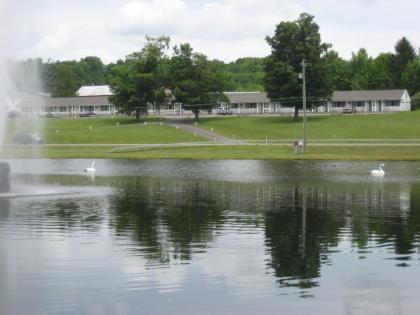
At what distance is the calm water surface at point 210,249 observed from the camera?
48.4ft

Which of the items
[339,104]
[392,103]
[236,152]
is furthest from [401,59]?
[236,152]

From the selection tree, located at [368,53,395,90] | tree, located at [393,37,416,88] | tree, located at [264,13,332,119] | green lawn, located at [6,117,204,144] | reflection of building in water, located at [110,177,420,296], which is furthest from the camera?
tree, located at [368,53,395,90]

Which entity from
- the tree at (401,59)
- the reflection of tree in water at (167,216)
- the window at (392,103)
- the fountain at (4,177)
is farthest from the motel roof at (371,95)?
the fountain at (4,177)

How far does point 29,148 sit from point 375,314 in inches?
2861

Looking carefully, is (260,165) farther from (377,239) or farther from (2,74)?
(377,239)

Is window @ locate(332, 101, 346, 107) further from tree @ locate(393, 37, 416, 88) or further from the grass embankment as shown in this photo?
tree @ locate(393, 37, 416, 88)

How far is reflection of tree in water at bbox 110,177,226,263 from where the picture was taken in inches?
813

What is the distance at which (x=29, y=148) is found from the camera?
82.4m

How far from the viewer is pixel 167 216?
88.4 feet

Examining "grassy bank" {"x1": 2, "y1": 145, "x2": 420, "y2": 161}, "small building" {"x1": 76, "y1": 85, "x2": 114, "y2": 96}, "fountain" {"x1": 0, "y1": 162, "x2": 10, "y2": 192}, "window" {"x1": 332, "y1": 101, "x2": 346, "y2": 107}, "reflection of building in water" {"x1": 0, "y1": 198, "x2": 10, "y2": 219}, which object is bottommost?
"grassy bank" {"x1": 2, "y1": 145, "x2": 420, "y2": 161}

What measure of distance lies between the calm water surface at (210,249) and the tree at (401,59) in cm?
13199

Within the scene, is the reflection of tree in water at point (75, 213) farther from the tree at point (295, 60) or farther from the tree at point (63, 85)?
the tree at point (63, 85)

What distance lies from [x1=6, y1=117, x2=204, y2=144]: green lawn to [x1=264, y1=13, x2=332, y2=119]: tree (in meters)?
19.3

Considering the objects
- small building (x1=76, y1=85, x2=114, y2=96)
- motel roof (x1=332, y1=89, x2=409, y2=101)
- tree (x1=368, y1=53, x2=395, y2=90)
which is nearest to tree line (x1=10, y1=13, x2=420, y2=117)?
motel roof (x1=332, y1=89, x2=409, y2=101)
